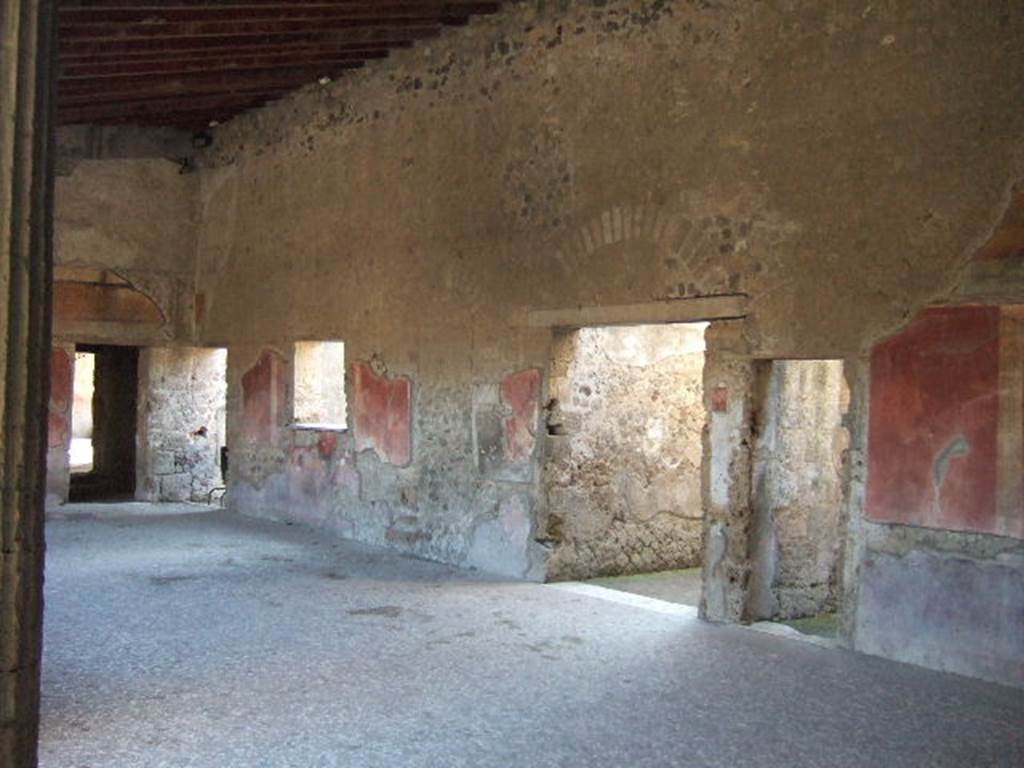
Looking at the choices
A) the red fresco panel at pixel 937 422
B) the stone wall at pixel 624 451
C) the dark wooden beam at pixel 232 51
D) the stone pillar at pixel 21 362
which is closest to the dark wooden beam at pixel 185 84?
the dark wooden beam at pixel 232 51

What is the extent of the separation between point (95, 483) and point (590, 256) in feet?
32.8

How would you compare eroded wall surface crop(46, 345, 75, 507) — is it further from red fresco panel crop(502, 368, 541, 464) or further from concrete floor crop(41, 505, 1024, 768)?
red fresco panel crop(502, 368, 541, 464)

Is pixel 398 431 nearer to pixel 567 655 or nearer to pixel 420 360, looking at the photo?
pixel 420 360

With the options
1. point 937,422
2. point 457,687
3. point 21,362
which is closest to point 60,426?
point 457,687

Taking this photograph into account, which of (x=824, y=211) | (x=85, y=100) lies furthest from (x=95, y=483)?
(x=824, y=211)

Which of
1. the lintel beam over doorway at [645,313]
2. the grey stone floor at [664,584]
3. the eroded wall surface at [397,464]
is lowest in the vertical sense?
the grey stone floor at [664,584]

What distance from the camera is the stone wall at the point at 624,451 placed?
24.7 ft

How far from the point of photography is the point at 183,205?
39.4 feet

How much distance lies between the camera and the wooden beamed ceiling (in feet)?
24.5

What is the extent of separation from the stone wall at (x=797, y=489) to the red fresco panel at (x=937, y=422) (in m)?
0.74

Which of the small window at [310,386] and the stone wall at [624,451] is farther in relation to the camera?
the small window at [310,386]

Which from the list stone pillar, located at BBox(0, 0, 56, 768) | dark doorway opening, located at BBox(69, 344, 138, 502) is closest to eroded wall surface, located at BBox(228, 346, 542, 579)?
dark doorway opening, located at BBox(69, 344, 138, 502)

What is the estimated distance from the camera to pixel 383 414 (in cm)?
907

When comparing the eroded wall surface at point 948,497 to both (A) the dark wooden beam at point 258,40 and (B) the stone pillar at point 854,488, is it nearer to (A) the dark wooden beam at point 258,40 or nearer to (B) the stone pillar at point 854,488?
(B) the stone pillar at point 854,488
